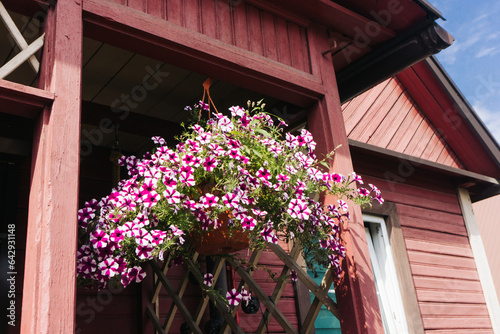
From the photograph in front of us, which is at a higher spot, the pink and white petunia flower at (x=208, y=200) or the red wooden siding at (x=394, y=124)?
the red wooden siding at (x=394, y=124)

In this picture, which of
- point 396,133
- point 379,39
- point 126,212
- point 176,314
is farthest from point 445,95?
point 126,212

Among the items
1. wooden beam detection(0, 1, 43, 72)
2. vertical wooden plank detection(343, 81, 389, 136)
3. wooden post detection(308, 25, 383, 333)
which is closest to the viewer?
wooden beam detection(0, 1, 43, 72)

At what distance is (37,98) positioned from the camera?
1.92 meters

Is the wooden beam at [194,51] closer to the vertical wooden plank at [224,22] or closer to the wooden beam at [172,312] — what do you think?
the vertical wooden plank at [224,22]

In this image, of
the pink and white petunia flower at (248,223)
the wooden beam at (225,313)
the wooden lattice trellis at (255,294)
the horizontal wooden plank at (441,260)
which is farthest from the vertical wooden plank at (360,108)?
the pink and white petunia flower at (248,223)

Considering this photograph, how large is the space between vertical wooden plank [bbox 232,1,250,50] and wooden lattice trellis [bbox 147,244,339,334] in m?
1.13

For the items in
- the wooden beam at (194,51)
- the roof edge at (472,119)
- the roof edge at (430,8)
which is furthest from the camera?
the roof edge at (472,119)

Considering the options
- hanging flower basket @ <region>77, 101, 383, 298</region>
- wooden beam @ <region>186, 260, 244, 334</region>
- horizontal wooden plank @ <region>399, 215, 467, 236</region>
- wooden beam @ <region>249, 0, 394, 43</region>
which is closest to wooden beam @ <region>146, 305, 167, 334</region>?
wooden beam @ <region>186, 260, 244, 334</region>

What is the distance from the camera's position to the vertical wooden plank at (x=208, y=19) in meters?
2.63

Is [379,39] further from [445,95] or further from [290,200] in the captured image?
[445,95]

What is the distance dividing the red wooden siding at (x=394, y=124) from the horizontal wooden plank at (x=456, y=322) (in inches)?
69.1

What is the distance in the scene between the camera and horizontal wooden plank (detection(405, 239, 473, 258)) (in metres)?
4.91

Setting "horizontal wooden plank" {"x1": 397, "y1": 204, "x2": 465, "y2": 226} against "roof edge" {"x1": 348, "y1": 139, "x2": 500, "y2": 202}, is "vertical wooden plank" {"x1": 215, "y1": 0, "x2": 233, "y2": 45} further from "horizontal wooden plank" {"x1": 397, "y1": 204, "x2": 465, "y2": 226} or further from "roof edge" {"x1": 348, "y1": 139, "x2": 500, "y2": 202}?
"horizontal wooden plank" {"x1": 397, "y1": 204, "x2": 465, "y2": 226}

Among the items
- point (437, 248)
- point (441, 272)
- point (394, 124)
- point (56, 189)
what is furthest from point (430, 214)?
point (56, 189)
